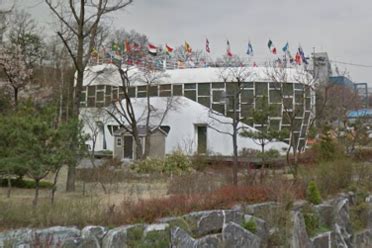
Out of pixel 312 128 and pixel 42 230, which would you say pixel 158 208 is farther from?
pixel 312 128

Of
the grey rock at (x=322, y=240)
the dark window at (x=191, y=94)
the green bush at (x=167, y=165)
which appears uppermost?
the dark window at (x=191, y=94)

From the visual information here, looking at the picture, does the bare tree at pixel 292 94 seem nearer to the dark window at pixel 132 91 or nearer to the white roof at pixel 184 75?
the white roof at pixel 184 75

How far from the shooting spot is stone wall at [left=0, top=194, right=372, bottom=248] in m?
6.45

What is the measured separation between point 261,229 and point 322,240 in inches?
71.3

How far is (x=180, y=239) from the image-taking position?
7258 millimetres

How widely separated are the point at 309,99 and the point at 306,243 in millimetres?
19967

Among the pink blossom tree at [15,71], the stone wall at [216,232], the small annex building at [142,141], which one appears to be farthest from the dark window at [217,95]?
the stone wall at [216,232]

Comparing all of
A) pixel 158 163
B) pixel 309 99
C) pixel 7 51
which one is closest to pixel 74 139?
pixel 158 163

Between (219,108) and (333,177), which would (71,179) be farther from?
(219,108)

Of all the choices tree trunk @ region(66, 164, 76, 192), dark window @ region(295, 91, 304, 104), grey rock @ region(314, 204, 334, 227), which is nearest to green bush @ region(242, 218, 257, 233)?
grey rock @ region(314, 204, 334, 227)

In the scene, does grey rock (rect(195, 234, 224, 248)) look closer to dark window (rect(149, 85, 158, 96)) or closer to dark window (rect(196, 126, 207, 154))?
dark window (rect(196, 126, 207, 154))

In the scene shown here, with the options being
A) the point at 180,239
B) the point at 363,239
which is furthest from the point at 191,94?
the point at 180,239

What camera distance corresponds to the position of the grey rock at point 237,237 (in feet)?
25.7

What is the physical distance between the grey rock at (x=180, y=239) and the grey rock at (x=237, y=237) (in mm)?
718
